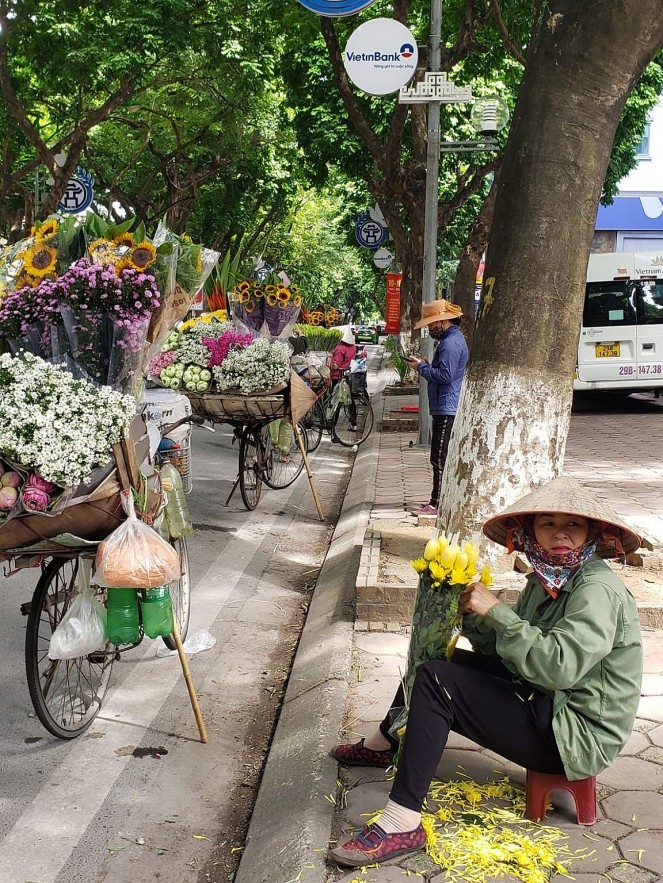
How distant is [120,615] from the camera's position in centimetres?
437

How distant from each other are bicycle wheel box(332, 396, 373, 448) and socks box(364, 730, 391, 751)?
9980 millimetres

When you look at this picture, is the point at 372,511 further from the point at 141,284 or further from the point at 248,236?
the point at 248,236

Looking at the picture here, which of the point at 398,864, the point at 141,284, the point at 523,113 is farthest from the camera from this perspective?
the point at 523,113

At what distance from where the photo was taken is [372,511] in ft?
27.8

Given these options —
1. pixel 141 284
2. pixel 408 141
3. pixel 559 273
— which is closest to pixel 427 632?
pixel 141 284

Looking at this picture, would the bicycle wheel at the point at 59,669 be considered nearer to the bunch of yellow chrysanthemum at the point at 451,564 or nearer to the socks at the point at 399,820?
the socks at the point at 399,820

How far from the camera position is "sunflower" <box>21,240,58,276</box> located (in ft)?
15.2

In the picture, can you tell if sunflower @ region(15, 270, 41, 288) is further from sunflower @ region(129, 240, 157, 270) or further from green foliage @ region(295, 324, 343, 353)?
green foliage @ region(295, 324, 343, 353)

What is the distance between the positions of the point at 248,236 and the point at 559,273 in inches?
1296

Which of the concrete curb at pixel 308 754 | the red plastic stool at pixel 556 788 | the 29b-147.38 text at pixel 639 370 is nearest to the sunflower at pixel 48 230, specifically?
the concrete curb at pixel 308 754

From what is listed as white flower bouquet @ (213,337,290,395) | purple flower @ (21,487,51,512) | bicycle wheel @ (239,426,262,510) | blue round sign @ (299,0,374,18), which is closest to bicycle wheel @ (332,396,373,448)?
bicycle wheel @ (239,426,262,510)

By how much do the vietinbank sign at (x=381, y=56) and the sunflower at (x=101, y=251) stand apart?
6157 mm

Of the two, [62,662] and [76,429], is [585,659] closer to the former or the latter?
[76,429]

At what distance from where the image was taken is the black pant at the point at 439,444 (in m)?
8.46
